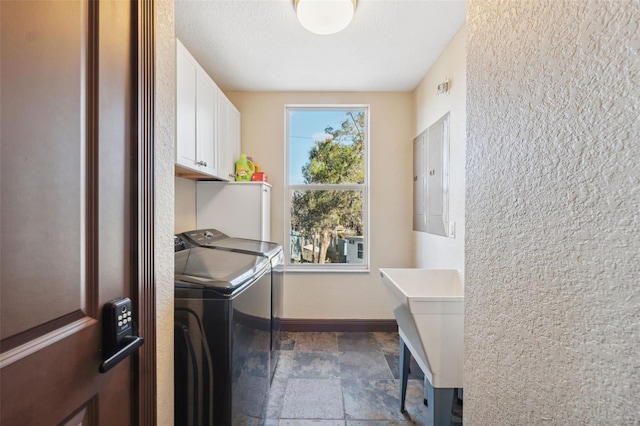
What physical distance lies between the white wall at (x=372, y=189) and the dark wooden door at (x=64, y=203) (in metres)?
2.15

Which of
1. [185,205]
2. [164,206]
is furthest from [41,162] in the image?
[185,205]

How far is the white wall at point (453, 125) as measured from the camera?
6.03 ft

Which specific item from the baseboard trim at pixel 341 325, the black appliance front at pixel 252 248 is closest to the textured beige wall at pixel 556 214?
the black appliance front at pixel 252 248

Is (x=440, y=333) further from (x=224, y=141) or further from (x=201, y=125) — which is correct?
(x=224, y=141)

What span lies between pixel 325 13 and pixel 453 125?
1.16 meters

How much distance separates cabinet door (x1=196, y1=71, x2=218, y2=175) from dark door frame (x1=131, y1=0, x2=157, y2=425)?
118 cm

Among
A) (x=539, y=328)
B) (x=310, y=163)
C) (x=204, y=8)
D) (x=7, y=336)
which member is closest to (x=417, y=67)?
(x=310, y=163)

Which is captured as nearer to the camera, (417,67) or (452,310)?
(452,310)

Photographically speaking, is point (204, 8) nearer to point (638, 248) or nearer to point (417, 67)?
point (417, 67)

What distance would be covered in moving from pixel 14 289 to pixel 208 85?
1.97 metres

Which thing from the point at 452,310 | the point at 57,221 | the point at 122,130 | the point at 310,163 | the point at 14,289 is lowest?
the point at 452,310

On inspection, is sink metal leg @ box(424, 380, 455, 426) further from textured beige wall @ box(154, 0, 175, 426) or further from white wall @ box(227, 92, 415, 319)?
white wall @ box(227, 92, 415, 319)

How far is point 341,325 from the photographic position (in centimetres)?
282

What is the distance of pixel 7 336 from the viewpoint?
44 centimetres
